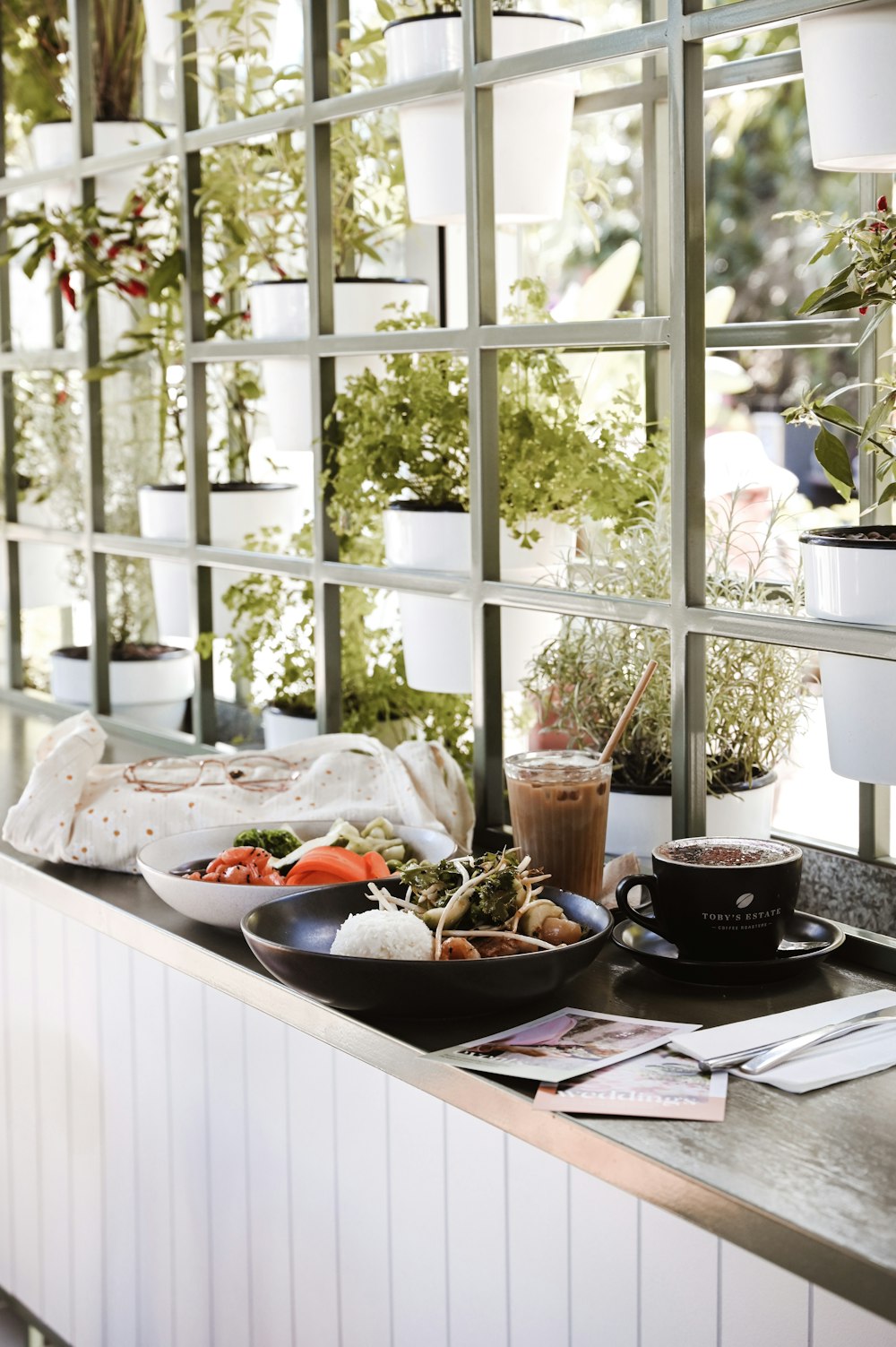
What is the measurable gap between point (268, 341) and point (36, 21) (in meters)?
1.41

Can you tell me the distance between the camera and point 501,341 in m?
1.91

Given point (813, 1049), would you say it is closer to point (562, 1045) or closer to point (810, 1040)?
point (810, 1040)

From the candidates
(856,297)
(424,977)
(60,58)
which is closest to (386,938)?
(424,977)

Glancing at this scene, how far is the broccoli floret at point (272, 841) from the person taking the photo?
1926mm

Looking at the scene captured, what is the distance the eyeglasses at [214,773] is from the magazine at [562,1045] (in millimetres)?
754

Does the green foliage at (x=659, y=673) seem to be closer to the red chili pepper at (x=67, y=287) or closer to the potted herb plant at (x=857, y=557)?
the potted herb plant at (x=857, y=557)

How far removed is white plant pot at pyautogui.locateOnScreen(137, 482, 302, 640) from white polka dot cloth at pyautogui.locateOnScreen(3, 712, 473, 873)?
63cm

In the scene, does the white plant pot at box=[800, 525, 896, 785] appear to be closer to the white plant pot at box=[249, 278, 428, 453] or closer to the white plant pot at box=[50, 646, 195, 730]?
the white plant pot at box=[249, 278, 428, 453]

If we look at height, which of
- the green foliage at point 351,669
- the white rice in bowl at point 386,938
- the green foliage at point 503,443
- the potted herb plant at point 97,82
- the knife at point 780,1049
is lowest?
the knife at point 780,1049

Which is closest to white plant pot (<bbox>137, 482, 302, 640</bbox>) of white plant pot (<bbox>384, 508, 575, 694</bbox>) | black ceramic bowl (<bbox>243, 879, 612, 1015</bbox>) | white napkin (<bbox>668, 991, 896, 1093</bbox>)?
white plant pot (<bbox>384, 508, 575, 694</bbox>)

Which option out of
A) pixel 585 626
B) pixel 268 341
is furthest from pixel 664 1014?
pixel 268 341

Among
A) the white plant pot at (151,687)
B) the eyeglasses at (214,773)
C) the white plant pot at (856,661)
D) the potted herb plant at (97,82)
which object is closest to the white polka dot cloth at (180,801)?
the eyeglasses at (214,773)

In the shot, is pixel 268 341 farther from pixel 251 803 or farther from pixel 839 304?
pixel 839 304

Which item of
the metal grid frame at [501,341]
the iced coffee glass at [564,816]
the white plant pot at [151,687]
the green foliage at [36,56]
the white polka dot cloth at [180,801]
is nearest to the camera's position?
the metal grid frame at [501,341]
